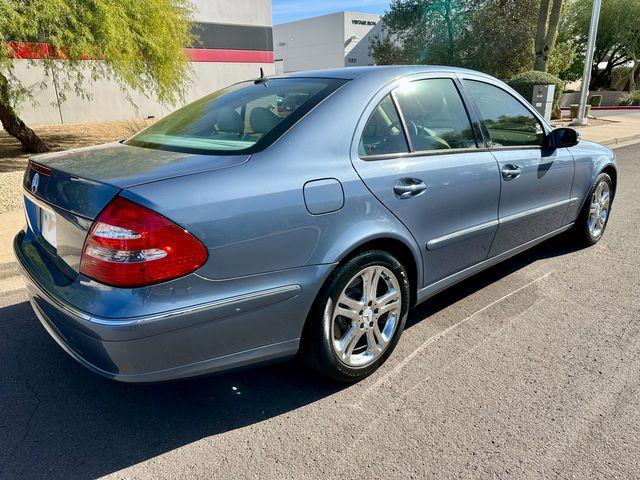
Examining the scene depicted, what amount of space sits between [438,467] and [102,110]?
22.5 m

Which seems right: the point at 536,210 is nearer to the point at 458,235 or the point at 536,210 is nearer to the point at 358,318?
the point at 458,235

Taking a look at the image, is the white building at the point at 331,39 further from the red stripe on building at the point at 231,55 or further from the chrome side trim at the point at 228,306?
the chrome side trim at the point at 228,306

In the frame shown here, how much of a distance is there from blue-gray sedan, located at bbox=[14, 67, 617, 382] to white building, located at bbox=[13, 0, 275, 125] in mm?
18905

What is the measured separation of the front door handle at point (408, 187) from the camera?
269cm

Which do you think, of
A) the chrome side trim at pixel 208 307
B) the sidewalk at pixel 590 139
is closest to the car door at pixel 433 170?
the chrome side trim at pixel 208 307

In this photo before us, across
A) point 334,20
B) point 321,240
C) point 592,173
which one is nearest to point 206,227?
point 321,240

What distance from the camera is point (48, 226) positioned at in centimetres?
243

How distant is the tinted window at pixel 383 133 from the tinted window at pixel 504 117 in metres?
0.86

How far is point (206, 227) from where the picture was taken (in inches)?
79.2

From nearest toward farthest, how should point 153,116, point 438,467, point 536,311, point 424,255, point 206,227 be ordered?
point 206,227
point 438,467
point 424,255
point 536,311
point 153,116

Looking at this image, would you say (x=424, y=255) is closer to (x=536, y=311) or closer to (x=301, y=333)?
(x=301, y=333)

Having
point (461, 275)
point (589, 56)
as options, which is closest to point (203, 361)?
point (461, 275)

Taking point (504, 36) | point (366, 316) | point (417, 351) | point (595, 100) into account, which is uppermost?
point (504, 36)

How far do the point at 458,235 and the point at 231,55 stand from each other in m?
24.0
